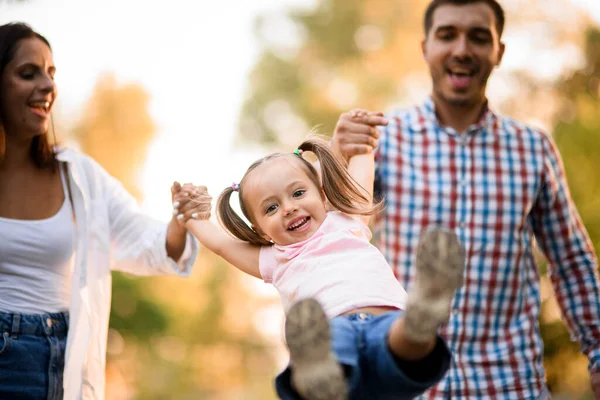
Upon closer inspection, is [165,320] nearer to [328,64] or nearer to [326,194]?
[328,64]

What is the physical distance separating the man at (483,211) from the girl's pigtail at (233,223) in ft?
2.22

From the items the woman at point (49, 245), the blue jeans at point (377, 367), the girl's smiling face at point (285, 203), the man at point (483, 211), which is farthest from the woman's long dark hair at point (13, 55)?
the blue jeans at point (377, 367)

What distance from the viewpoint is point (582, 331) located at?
2.84 meters

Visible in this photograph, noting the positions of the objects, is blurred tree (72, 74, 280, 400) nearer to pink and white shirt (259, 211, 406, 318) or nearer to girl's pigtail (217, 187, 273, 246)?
girl's pigtail (217, 187, 273, 246)

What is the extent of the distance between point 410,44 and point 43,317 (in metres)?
11.9

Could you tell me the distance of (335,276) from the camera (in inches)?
79.1

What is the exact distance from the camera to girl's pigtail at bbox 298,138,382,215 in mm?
2207

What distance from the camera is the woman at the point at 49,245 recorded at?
2410 millimetres

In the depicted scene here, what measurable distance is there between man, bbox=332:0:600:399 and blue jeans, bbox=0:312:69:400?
1.14 meters

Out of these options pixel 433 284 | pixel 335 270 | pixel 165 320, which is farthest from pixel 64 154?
pixel 165 320

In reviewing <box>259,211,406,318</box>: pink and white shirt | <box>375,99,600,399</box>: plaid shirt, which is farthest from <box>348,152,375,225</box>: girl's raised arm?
<box>375,99,600,399</box>: plaid shirt

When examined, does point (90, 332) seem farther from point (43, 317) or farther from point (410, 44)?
point (410, 44)

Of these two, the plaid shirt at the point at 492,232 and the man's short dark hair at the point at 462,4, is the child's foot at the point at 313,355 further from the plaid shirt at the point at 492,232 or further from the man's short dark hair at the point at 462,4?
the man's short dark hair at the point at 462,4

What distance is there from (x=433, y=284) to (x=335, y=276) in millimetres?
470
